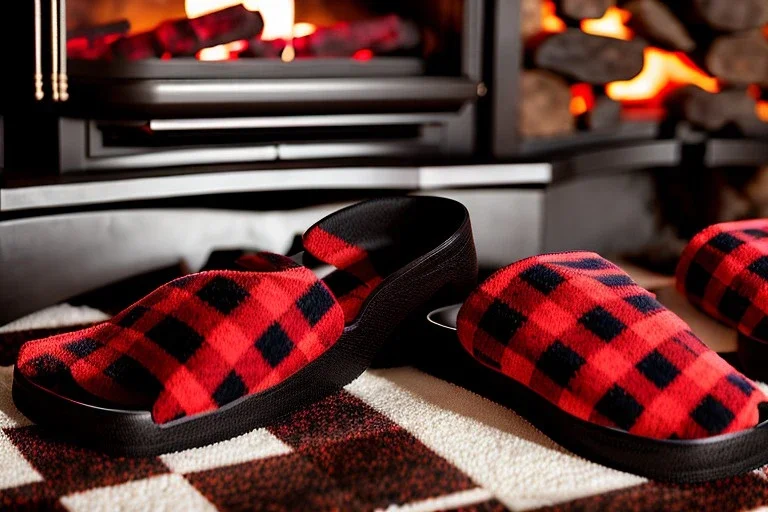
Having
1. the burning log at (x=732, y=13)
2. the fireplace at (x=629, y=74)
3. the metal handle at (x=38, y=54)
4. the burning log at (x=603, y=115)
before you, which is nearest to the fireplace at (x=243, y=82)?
the metal handle at (x=38, y=54)

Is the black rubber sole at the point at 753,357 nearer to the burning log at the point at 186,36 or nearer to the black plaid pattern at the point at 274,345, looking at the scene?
the black plaid pattern at the point at 274,345

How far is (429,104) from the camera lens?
136cm

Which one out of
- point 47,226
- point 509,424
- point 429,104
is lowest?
point 509,424

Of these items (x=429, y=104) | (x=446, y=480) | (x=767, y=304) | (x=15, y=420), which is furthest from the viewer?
(x=429, y=104)

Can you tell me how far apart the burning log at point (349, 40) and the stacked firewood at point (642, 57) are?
21 cm

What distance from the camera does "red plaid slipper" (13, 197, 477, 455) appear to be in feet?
2.48

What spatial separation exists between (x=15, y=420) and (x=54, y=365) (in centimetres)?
7

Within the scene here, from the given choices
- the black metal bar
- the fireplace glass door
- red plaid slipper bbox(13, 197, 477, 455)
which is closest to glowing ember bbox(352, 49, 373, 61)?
the fireplace glass door

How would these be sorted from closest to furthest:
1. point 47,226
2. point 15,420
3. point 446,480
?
point 446,480, point 15,420, point 47,226

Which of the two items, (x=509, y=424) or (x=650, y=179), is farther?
(x=650, y=179)

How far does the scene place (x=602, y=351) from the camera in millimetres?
769

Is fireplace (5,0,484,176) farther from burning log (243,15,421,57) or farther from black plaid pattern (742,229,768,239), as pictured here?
black plaid pattern (742,229,768,239)

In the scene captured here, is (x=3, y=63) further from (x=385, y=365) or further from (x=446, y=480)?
(x=446, y=480)

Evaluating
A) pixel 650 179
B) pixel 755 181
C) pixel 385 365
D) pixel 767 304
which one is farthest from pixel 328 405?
pixel 755 181
